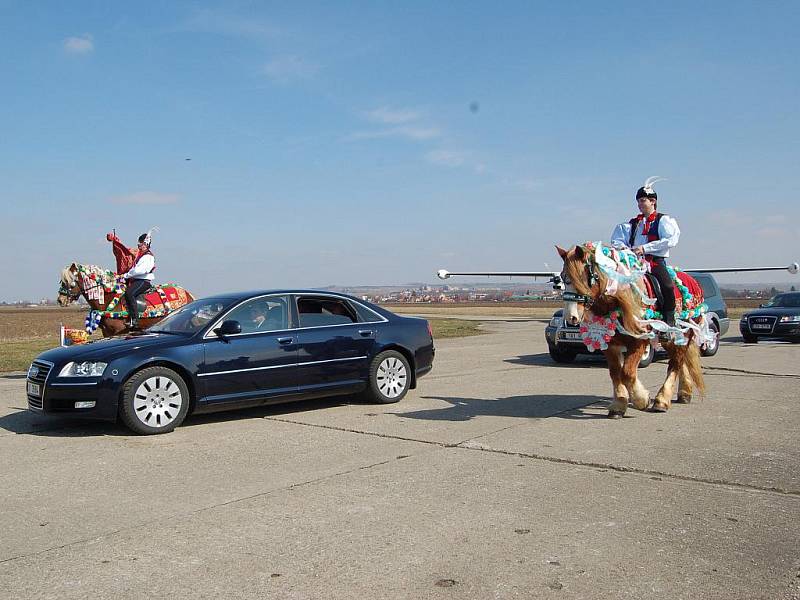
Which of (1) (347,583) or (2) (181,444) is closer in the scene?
(1) (347,583)

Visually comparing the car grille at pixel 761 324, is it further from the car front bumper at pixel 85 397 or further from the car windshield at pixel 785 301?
the car front bumper at pixel 85 397

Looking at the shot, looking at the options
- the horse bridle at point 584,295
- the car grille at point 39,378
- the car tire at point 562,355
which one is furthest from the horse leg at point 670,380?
the car grille at point 39,378

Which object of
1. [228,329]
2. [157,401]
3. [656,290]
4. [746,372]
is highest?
[656,290]

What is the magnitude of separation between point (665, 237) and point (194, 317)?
537 cm

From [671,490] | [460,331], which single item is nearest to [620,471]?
[671,490]

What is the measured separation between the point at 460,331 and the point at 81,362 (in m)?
20.4

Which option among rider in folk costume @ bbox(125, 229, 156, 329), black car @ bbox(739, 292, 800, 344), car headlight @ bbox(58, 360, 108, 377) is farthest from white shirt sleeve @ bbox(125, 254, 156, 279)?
black car @ bbox(739, 292, 800, 344)

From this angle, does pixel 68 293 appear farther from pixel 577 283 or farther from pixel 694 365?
pixel 694 365

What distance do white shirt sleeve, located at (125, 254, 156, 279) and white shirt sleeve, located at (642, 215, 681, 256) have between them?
752cm

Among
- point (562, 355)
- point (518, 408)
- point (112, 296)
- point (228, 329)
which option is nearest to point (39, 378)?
point (228, 329)

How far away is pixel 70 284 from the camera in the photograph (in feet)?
40.4

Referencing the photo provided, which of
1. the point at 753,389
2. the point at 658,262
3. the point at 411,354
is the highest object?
the point at 658,262

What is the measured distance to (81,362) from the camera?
296 inches

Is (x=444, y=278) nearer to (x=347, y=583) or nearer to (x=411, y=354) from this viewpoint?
(x=411, y=354)
